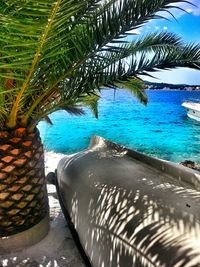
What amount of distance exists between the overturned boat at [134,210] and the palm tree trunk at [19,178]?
0.47 metres

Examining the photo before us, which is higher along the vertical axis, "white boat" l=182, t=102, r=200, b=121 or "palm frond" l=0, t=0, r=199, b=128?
"palm frond" l=0, t=0, r=199, b=128

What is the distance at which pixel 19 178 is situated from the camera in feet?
11.6

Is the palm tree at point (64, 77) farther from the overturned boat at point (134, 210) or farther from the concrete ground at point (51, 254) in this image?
the overturned boat at point (134, 210)

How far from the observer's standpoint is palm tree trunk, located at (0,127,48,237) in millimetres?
3465

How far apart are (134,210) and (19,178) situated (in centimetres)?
153

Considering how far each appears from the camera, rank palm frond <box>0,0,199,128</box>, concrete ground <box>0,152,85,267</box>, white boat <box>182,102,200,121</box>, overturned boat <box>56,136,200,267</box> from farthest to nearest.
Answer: white boat <box>182,102,200,121</box>
concrete ground <box>0,152,85,267</box>
palm frond <box>0,0,199,128</box>
overturned boat <box>56,136,200,267</box>

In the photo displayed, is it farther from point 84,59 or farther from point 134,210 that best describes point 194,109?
point 134,210

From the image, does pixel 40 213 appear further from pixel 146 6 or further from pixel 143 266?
pixel 146 6

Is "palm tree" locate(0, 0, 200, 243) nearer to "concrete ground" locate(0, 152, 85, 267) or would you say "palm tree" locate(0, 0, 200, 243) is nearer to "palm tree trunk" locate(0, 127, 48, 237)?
"palm tree trunk" locate(0, 127, 48, 237)

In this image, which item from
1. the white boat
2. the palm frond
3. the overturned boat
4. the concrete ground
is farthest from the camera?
the white boat

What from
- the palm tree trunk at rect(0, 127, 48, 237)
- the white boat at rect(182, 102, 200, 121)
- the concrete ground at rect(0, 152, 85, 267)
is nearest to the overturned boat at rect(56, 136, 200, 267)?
the concrete ground at rect(0, 152, 85, 267)

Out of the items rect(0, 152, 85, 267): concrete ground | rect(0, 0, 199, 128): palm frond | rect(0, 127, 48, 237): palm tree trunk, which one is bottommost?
rect(0, 152, 85, 267): concrete ground

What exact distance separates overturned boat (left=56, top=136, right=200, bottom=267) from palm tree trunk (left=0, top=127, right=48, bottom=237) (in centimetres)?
47

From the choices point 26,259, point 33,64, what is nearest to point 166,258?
point 33,64
